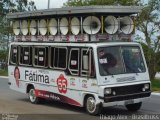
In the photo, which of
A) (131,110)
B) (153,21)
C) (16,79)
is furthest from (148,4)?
(131,110)

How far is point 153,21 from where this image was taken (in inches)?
1206

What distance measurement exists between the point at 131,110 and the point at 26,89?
14.0ft

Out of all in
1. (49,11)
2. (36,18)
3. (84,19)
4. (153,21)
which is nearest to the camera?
(84,19)

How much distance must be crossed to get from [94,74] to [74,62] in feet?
3.73

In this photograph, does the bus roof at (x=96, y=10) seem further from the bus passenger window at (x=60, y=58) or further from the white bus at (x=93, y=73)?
the bus passenger window at (x=60, y=58)

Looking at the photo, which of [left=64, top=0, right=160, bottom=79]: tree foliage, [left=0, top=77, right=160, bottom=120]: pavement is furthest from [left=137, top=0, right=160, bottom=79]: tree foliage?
[left=0, top=77, right=160, bottom=120]: pavement

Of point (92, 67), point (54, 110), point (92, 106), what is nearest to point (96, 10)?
point (92, 67)

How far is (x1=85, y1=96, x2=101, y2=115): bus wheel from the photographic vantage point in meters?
13.8

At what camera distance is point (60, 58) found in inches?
613

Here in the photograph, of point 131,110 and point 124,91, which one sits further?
point 131,110

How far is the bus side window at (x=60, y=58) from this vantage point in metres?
15.3

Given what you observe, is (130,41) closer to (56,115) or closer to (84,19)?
(84,19)

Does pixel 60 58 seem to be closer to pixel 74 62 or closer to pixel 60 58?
pixel 60 58

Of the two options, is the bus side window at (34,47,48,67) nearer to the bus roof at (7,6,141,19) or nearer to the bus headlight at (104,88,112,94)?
the bus roof at (7,6,141,19)
